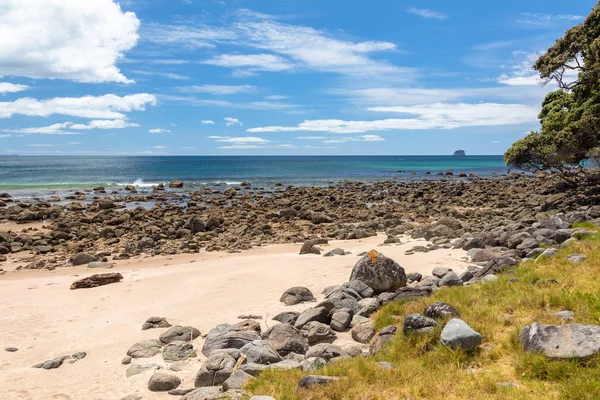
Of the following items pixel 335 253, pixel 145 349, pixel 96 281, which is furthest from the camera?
pixel 335 253

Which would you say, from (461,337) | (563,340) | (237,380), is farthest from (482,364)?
(237,380)

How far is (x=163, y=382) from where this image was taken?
7.18 metres

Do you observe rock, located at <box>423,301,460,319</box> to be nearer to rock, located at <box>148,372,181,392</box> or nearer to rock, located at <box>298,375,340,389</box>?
rock, located at <box>298,375,340,389</box>

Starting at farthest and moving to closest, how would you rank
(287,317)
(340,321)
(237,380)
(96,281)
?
1. (96,281)
2. (287,317)
3. (340,321)
4. (237,380)

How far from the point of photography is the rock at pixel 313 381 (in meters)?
5.81

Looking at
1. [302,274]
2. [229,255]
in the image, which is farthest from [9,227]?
[302,274]

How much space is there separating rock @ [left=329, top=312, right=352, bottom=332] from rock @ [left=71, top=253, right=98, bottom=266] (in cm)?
1451

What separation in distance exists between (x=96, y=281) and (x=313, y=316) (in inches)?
356

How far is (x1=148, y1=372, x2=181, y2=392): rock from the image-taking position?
23.5 ft

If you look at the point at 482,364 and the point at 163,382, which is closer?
the point at 482,364

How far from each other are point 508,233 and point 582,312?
927cm

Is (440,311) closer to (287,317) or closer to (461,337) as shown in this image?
(461,337)

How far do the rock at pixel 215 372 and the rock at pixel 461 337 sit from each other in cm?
341

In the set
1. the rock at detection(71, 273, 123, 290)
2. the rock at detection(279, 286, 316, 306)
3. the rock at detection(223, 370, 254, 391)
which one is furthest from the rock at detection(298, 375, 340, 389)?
the rock at detection(71, 273, 123, 290)
